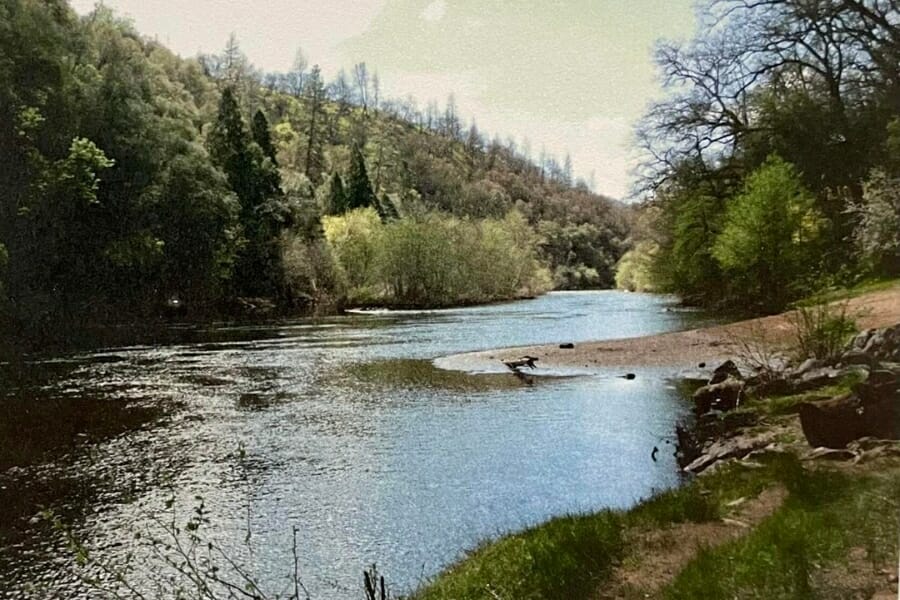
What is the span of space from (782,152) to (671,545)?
3.41 meters

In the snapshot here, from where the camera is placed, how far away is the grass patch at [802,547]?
1991 millimetres

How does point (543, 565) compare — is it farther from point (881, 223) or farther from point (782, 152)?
point (782, 152)

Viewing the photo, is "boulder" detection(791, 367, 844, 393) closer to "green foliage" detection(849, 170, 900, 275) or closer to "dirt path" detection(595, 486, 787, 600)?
"dirt path" detection(595, 486, 787, 600)

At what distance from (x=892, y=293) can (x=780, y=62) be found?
6.02 ft

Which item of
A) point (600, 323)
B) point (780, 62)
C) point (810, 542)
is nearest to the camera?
point (810, 542)

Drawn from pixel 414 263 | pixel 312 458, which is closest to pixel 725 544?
pixel 312 458

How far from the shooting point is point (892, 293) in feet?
11.3

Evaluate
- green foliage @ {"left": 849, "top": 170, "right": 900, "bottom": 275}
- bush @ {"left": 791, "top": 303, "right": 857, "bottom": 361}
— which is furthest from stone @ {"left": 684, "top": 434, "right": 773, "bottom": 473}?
green foliage @ {"left": 849, "top": 170, "right": 900, "bottom": 275}

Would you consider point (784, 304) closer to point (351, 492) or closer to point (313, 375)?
point (351, 492)

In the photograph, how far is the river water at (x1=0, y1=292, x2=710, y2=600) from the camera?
4738 mm

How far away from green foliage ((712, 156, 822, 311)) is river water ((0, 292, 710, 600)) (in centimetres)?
196

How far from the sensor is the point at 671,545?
3260 mm

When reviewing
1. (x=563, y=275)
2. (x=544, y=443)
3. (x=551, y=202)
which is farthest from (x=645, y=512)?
(x=563, y=275)

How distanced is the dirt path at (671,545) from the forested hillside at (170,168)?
9.65 feet
